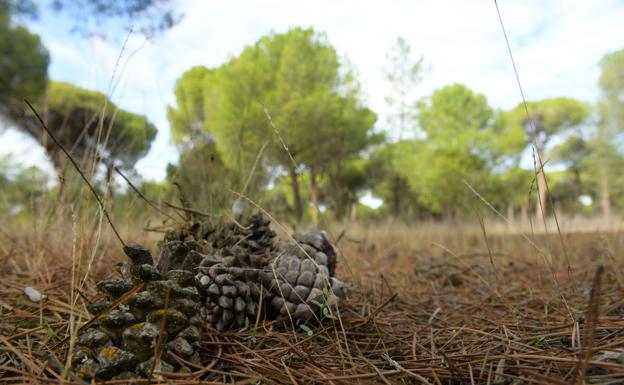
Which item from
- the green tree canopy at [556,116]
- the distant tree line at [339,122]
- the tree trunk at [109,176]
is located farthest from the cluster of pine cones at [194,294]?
the green tree canopy at [556,116]

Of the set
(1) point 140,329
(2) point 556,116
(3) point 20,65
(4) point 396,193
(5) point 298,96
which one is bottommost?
(1) point 140,329

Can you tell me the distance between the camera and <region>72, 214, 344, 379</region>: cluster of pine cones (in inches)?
27.0

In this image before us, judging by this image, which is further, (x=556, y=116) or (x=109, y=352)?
(x=556, y=116)

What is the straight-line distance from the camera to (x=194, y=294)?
2.57 feet

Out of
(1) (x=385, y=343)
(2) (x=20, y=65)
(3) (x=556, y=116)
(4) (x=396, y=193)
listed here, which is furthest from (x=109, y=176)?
(3) (x=556, y=116)

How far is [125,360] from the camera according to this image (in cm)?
66

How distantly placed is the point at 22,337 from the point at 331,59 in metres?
13.3

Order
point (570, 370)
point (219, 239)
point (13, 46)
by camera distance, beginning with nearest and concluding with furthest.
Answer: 1. point (570, 370)
2. point (219, 239)
3. point (13, 46)

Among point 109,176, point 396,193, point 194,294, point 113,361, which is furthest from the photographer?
point 396,193

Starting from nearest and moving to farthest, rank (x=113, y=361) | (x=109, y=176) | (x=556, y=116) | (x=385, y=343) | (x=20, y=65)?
(x=113, y=361), (x=385, y=343), (x=109, y=176), (x=20, y=65), (x=556, y=116)

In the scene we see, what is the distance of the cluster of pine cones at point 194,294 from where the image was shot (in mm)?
686

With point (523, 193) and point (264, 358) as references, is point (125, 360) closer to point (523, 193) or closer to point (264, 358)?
point (264, 358)

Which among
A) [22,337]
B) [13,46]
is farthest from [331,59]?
[22,337]

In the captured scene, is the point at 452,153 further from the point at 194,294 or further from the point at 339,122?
the point at 194,294
